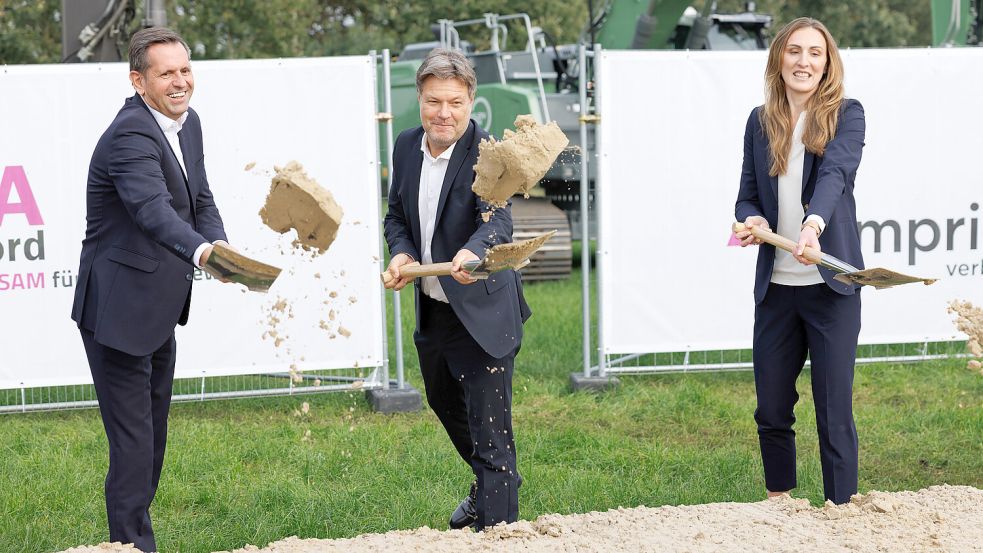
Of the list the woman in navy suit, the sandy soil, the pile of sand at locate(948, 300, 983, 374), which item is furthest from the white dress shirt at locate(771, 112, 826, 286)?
the sandy soil

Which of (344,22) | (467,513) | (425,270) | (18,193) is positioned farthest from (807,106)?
(344,22)

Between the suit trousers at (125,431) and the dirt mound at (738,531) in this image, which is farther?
the suit trousers at (125,431)

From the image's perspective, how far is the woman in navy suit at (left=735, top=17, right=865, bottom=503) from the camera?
4336 mm

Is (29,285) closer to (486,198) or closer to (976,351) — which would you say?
(486,198)

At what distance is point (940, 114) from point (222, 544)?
532 centimetres

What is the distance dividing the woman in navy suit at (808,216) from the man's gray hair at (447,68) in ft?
4.03

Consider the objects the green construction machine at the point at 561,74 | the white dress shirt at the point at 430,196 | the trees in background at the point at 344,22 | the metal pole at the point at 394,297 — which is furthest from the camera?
the trees in background at the point at 344,22

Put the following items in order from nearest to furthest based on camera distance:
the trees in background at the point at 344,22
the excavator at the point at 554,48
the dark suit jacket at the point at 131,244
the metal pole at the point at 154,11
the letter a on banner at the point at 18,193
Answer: the dark suit jacket at the point at 131,244, the letter a on banner at the point at 18,193, the metal pole at the point at 154,11, the excavator at the point at 554,48, the trees in background at the point at 344,22

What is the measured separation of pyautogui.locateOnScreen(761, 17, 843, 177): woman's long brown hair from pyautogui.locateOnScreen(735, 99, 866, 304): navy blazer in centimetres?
4

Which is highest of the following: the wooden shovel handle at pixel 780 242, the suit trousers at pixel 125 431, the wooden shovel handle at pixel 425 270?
the wooden shovel handle at pixel 780 242

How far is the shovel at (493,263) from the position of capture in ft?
12.9

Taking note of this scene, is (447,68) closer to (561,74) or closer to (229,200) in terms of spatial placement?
(229,200)

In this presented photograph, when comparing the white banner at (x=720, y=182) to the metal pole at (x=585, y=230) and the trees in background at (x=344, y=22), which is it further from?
the trees in background at (x=344, y=22)

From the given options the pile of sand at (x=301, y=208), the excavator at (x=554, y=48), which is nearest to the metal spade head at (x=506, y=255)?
the pile of sand at (x=301, y=208)
